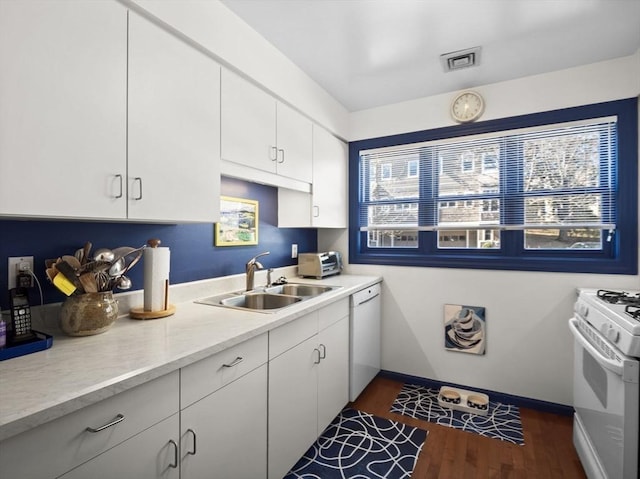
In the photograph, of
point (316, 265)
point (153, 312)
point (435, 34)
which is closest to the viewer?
point (153, 312)

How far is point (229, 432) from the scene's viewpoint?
1294 millimetres

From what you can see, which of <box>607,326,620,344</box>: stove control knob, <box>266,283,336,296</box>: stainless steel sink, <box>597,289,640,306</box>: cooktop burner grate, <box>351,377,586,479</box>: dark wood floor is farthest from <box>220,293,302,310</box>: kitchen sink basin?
<box>597,289,640,306</box>: cooktop burner grate

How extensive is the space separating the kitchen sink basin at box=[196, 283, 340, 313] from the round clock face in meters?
1.71

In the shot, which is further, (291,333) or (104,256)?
(291,333)

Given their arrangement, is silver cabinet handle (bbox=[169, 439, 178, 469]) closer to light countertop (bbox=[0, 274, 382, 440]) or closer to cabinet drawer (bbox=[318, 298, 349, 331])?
light countertop (bbox=[0, 274, 382, 440])

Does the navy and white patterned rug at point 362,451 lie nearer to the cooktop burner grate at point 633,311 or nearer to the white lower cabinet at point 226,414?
the white lower cabinet at point 226,414

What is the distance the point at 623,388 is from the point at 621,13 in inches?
74.8

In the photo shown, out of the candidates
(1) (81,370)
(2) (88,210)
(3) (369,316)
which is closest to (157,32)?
(2) (88,210)

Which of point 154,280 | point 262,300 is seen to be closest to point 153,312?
point 154,280

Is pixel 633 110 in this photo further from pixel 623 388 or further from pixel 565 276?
pixel 623 388

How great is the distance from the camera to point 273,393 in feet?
5.06

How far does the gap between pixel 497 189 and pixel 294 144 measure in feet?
5.46

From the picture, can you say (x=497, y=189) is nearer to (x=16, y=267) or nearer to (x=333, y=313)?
(x=333, y=313)

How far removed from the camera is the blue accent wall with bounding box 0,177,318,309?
127 cm
